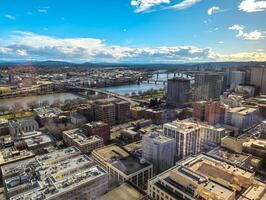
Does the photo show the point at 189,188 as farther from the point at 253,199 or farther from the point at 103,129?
the point at 103,129

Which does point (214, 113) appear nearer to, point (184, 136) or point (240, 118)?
point (240, 118)

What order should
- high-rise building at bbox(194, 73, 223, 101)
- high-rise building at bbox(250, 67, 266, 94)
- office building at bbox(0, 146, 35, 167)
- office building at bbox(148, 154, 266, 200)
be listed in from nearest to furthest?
office building at bbox(148, 154, 266, 200) → office building at bbox(0, 146, 35, 167) → high-rise building at bbox(194, 73, 223, 101) → high-rise building at bbox(250, 67, 266, 94)

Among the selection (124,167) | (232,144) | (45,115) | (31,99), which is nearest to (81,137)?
(124,167)

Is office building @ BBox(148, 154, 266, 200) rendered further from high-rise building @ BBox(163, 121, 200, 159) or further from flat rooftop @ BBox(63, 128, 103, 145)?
flat rooftop @ BBox(63, 128, 103, 145)

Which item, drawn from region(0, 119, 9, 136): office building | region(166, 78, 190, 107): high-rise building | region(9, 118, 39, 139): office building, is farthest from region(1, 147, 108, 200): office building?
region(166, 78, 190, 107): high-rise building

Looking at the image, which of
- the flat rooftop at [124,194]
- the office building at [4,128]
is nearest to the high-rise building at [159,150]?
the flat rooftop at [124,194]

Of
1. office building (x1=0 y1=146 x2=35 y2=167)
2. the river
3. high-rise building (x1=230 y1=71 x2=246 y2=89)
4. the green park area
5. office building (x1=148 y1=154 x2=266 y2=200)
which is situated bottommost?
the river

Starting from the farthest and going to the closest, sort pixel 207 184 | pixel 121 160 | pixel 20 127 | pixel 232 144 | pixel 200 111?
pixel 200 111 → pixel 20 127 → pixel 232 144 → pixel 121 160 → pixel 207 184

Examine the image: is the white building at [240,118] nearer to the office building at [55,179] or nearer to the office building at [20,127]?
the office building at [55,179]
